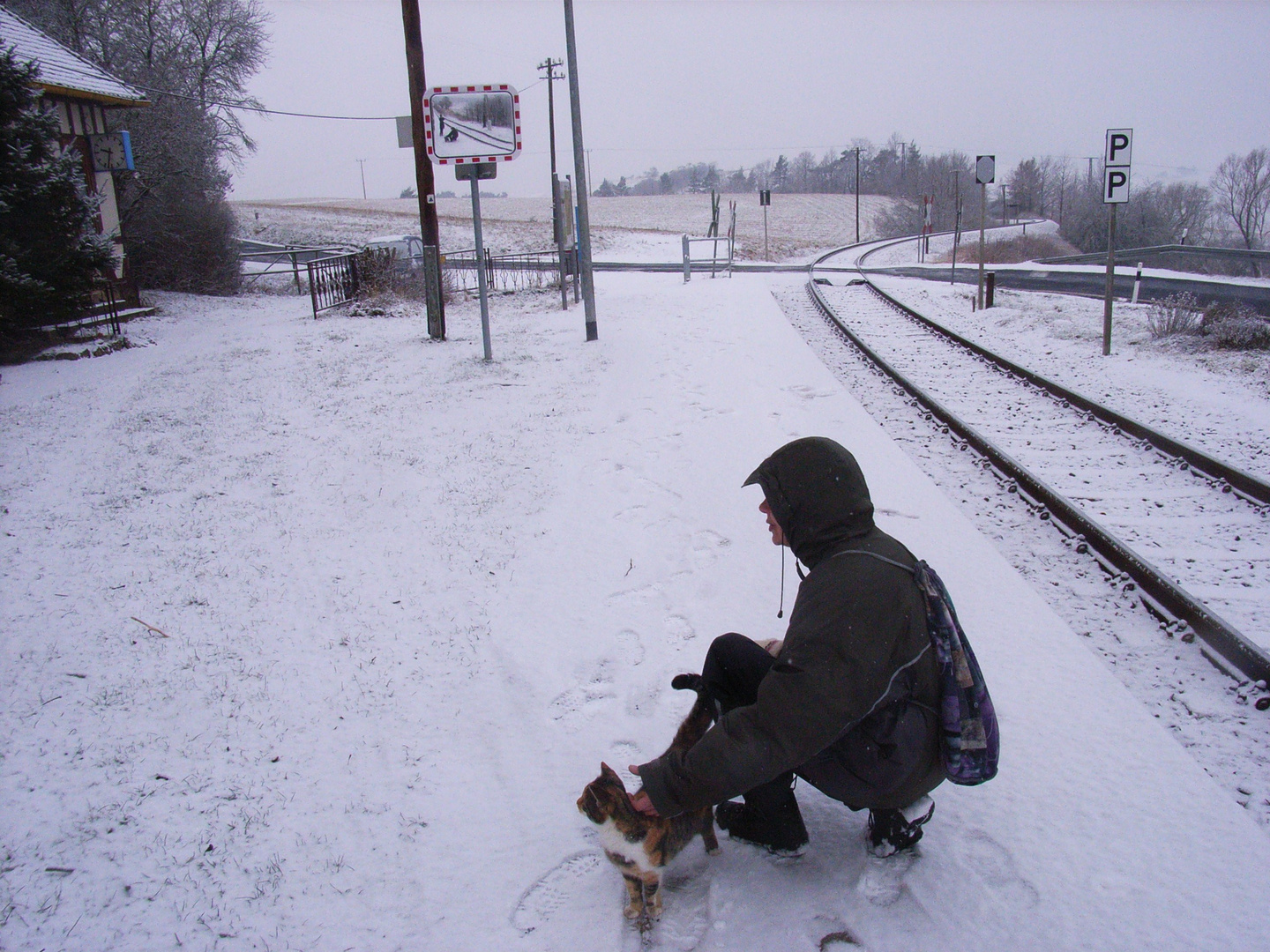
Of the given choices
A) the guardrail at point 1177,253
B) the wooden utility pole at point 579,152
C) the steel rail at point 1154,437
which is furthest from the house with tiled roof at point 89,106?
the guardrail at point 1177,253

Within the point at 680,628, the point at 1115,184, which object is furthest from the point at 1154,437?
the point at 1115,184

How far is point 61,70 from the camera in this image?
14914mm

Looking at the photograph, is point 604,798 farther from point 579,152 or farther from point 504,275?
point 504,275

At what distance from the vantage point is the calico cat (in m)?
2.23

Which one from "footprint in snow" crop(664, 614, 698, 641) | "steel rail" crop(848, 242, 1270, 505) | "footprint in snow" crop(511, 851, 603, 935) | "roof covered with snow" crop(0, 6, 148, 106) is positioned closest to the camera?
"footprint in snow" crop(511, 851, 603, 935)

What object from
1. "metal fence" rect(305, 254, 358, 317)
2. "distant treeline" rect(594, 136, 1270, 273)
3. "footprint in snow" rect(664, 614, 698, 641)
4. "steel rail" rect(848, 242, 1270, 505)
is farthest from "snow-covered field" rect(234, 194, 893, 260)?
"footprint in snow" rect(664, 614, 698, 641)

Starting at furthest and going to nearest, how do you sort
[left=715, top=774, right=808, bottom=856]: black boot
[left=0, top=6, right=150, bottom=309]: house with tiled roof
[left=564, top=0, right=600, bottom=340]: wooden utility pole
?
[left=0, top=6, right=150, bottom=309]: house with tiled roof < [left=564, top=0, right=600, bottom=340]: wooden utility pole < [left=715, top=774, right=808, bottom=856]: black boot

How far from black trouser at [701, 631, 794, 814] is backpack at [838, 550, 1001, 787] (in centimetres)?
52

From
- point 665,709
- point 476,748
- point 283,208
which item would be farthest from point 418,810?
point 283,208

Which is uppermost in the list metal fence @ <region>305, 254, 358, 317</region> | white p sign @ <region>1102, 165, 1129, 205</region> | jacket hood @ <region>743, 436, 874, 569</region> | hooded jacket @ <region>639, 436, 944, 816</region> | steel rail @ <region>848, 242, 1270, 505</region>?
white p sign @ <region>1102, 165, 1129, 205</region>

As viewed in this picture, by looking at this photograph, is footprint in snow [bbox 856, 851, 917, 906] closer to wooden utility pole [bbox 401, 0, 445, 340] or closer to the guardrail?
wooden utility pole [bbox 401, 0, 445, 340]

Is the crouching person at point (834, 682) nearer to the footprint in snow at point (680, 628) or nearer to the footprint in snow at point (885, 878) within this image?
the footprint in snow at point (885, 878)

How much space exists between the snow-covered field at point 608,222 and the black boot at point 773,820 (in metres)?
37.3

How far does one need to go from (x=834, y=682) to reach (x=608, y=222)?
2843 inches
